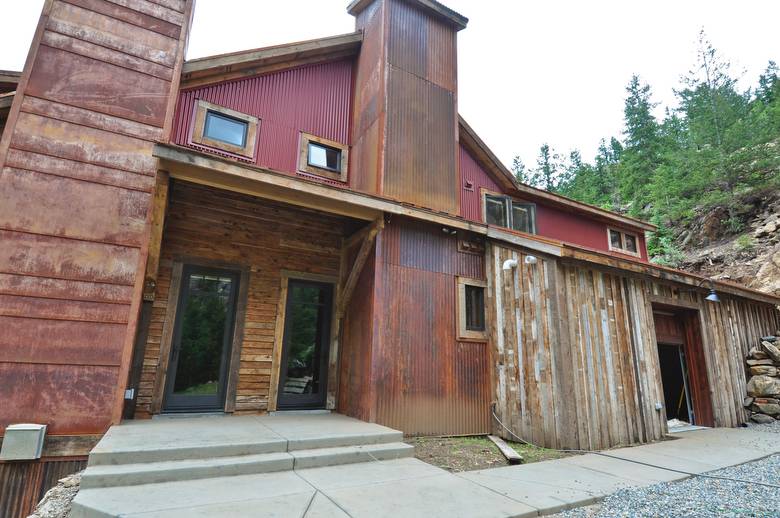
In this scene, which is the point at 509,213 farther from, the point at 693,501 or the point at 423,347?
the point at 693,501

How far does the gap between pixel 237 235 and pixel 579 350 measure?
226 inches

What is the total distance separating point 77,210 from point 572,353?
671 cm

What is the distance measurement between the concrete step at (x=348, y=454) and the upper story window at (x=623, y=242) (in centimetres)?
1032

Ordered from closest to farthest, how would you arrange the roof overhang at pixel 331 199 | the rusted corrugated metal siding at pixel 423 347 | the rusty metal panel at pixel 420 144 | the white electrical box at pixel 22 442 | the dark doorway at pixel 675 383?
the white electrical box at pixel 22 442, the roof overhang at pixel 331 199, the rusted corrugated metal siding at pixel 423 347, the rusty metal panel at pixel 420 144, the dark doorway at pixel 675 383

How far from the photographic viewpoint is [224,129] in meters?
6.49

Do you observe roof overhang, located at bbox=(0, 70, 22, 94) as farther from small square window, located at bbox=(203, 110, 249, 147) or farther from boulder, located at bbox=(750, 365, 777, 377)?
boulder, located at bbox=(750, 365, 777, 377)

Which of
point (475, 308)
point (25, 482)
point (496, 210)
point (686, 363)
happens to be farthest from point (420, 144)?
point (686, 363)

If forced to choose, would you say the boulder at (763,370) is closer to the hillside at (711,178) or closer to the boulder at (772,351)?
the boulder at (772,351)

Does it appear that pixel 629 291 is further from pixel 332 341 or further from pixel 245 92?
pixel 245 92

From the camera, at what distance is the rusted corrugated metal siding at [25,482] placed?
357 centimetres

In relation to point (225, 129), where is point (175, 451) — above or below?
below

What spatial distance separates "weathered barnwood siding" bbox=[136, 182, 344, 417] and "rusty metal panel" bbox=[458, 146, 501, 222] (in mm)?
3704

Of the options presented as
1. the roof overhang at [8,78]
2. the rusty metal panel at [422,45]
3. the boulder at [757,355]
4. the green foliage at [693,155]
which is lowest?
the boulder at [757,355]

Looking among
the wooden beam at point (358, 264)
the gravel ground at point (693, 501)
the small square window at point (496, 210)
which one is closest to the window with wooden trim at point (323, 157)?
the wooden beam at point (358, 264)
